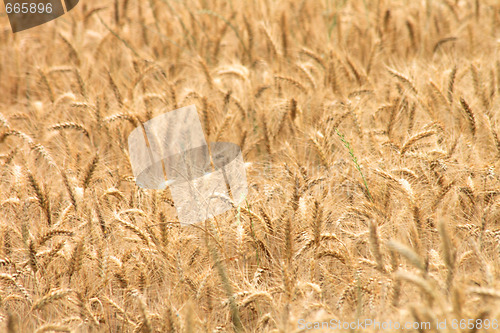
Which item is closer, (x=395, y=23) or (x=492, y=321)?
(x=492, y=321)

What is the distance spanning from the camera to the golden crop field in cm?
154

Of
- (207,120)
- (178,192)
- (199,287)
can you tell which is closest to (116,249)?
(178,192)

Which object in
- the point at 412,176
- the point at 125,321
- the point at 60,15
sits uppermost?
the point at 60,15

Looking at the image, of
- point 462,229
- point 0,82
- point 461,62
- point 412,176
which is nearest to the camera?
point 462,229

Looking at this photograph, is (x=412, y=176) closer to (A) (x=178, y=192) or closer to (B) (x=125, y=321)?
(A) (x=178, y=192)

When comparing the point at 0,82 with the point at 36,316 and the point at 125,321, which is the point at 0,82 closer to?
the point at 36,316

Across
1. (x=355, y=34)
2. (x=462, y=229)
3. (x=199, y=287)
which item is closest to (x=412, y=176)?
(x=462, y=229)

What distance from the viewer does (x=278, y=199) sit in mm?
2031

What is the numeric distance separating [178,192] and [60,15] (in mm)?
2580

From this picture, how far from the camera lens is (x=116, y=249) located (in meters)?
1.92

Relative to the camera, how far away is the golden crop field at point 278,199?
5.06 feet

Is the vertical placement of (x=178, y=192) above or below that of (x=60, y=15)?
Answer: below

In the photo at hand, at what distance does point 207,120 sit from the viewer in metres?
2.49

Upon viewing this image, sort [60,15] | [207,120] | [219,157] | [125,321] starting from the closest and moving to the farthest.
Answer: [125,321] → [219,157] → [207,120] → [60,15]
